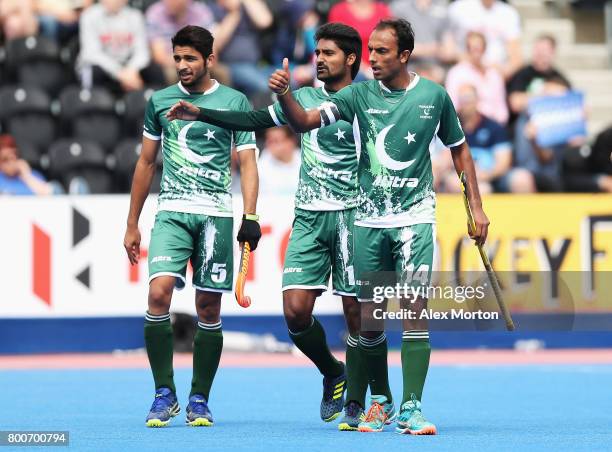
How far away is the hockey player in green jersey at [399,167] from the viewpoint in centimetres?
890

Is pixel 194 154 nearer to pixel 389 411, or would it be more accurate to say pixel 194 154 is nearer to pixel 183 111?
pixel 183 111

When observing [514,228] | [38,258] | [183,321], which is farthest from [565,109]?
[38,258]

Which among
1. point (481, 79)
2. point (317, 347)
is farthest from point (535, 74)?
point (317, 347)

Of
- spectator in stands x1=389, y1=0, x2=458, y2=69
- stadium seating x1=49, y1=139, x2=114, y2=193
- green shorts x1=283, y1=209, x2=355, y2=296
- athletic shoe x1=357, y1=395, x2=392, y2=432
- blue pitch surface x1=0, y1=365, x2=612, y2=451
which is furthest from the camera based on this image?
spectator in stands x1=389, y1=0, x2=458, y2=69

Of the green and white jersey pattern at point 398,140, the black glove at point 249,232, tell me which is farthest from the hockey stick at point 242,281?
the green and white jersey pattern at point 398,140

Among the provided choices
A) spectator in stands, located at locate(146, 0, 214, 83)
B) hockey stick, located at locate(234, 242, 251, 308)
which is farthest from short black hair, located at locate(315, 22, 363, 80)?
spectator in stands, located at locate(146, 0, 214, 83)

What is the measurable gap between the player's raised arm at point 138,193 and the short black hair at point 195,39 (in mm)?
714

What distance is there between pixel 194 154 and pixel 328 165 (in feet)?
2.95

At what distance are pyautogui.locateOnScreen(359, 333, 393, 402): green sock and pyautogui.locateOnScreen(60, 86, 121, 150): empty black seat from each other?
901 centimetres

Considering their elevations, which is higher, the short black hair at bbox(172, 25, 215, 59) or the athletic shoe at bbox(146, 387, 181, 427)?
the short black hair at bbox(172, 25, 215, 59)

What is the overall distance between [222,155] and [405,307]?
5.85 feet

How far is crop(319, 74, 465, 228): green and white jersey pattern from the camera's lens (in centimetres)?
898

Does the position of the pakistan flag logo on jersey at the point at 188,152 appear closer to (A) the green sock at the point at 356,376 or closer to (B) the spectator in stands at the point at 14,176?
(A) the green sock at the point at 356,376

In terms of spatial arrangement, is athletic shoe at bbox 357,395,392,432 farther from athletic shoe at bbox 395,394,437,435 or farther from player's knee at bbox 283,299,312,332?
player's knee at bbox 283,299,312,332
